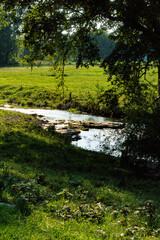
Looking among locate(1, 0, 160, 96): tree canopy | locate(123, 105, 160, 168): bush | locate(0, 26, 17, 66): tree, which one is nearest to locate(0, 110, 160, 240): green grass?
locate(123, 105, 160, 168): bush

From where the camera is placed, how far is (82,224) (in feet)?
20.0

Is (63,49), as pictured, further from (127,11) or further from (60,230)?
(60,230)

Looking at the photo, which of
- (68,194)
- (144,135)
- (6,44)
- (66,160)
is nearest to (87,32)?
(144,135)

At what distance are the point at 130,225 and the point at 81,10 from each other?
13552 millimetres

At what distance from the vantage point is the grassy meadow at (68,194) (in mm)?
5758

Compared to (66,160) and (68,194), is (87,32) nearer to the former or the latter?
(66,160)

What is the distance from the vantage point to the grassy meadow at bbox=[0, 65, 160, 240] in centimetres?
576

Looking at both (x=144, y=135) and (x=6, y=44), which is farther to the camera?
(x=6, y=44)

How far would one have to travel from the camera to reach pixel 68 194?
8156 mm

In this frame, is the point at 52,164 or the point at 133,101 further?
the point at 133,101

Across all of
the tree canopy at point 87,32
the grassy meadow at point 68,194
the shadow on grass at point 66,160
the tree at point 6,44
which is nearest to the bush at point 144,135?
the grassy meadow at point 68,194

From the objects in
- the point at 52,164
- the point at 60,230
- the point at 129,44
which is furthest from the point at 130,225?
the point at 129,44

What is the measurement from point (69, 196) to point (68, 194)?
7 cm

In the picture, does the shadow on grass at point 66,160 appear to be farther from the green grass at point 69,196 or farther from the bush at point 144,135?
the bush at point 144,135
